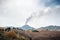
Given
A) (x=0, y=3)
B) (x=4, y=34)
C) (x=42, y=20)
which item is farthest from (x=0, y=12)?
(x=42, y=20)

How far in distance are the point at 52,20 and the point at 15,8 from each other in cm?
302

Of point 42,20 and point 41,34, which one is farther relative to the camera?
point 42,20

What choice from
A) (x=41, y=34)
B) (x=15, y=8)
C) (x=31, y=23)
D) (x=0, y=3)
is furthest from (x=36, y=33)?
(x=0, y=3)

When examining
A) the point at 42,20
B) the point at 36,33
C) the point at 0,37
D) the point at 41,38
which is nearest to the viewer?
the point at 0,37

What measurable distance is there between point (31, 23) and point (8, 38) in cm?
435

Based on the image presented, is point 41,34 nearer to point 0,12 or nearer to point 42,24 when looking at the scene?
point 42,24

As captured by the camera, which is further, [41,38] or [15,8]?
[15,8]

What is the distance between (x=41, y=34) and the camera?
49.2 ft

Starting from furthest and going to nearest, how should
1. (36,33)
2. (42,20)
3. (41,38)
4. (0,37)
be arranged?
(42,20)
(36,33)
(41,38)
(0,37)

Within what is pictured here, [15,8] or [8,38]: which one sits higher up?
[15,8]

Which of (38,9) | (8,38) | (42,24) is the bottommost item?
(8,38)

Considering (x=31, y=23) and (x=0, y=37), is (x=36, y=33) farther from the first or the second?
(x=0, y=37)

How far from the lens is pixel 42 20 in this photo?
16.4 m

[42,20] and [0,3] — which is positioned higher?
[0,3]
